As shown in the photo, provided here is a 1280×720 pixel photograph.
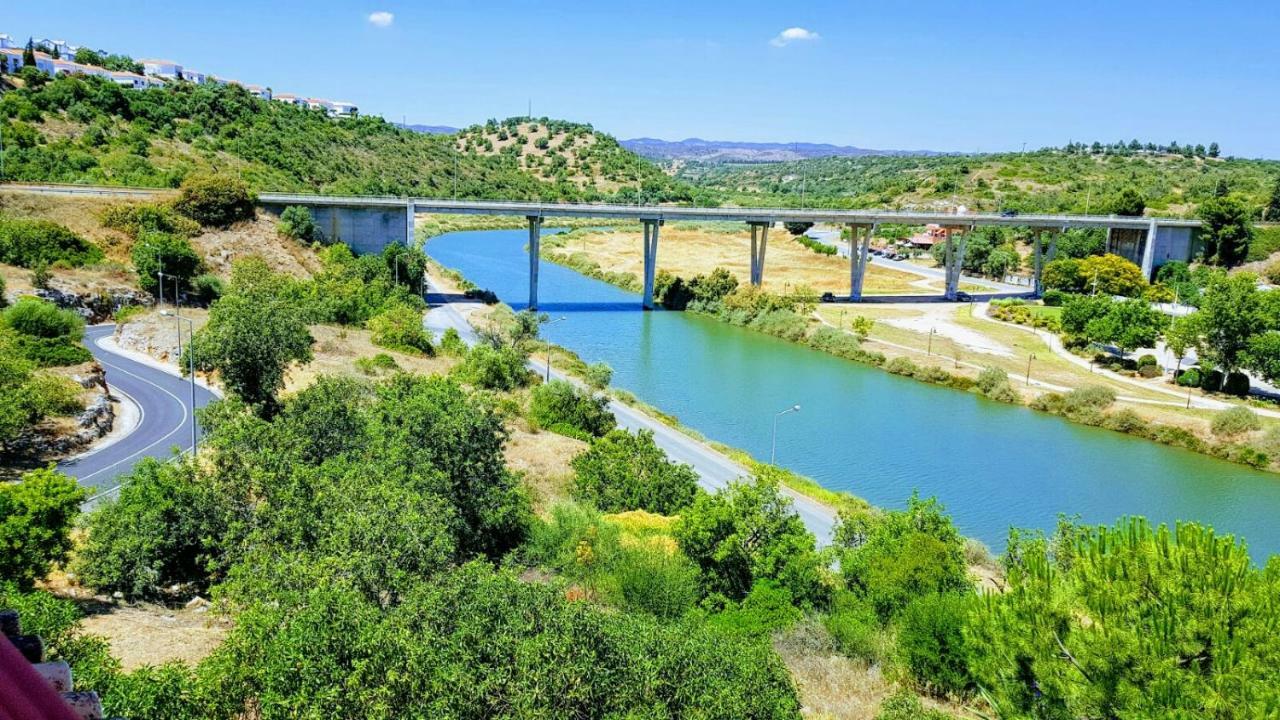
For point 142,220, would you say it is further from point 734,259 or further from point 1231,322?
point 1231,322

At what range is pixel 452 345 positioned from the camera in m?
52.2

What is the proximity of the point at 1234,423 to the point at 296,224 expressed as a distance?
61.0 meters

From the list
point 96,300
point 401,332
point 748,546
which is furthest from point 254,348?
point 96,300

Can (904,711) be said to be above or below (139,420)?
above

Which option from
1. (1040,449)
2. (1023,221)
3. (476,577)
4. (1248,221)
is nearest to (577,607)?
(476,577)

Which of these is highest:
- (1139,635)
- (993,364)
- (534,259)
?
(534,259)

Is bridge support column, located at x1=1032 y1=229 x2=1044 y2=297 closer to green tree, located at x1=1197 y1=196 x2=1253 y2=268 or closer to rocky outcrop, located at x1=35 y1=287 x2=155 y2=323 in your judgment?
green tree, located at x1=1197 y1=196 x2=1253 y2=268

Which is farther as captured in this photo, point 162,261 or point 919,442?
point 162,261

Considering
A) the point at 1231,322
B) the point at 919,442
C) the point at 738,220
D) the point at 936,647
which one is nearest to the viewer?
the point at 936,647

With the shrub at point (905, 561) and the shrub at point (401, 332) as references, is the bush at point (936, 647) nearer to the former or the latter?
the shrub at point (905, 561)

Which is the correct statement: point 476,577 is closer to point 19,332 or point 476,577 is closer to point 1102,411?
point 19,332

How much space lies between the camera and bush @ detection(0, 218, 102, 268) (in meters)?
46.9

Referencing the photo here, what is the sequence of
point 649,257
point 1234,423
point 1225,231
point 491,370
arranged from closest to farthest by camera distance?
point 491,370 < point 1234,423 < point 649,257 < point 1225,231

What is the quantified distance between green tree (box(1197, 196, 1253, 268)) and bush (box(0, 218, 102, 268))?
94998 millimetres
